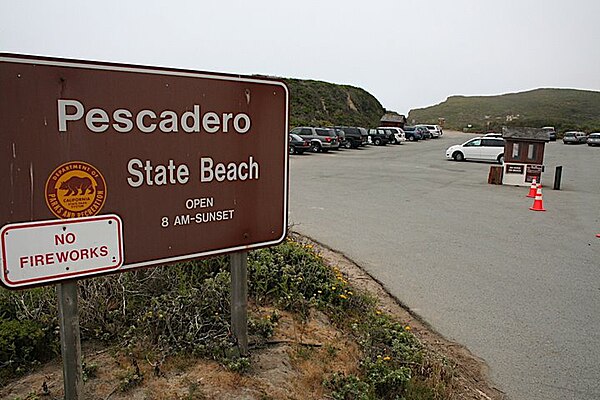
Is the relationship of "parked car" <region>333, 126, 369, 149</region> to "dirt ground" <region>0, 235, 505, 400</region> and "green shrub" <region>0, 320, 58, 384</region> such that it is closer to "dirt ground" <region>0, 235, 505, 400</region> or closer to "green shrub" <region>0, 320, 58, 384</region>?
"dirt ground" <region>0, 235, 505, 400</region>

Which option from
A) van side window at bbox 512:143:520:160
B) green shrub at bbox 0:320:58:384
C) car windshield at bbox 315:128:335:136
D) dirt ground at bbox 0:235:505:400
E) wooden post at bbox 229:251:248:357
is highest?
car windshield at bbox 315:128:335:136

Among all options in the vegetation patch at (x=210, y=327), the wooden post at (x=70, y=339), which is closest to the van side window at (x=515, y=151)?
the vegetation patch at (x=210, y=327)

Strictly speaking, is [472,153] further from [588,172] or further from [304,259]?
[304,259]

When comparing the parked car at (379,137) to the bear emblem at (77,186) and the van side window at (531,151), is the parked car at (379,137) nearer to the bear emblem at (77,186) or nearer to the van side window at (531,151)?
the van side window at (531,151)

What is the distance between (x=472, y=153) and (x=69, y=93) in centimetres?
3071

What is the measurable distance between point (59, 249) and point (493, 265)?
621 centimetres

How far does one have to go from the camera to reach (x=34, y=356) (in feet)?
10.3

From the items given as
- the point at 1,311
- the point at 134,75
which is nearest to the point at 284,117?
the point at 134,75

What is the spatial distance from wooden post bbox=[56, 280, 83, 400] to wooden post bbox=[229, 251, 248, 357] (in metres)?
0.96

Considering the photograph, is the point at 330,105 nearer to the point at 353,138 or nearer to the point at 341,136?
the point at 353,138

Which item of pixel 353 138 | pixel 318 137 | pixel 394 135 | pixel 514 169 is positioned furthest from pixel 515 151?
pixel 394 135

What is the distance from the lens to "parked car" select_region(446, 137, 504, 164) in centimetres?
2980

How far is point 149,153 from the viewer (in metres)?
2.56

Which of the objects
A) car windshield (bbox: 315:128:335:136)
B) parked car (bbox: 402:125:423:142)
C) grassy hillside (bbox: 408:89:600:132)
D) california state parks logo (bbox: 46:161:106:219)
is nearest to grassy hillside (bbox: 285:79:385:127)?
parked car (bbox: 402:125:423:142)
